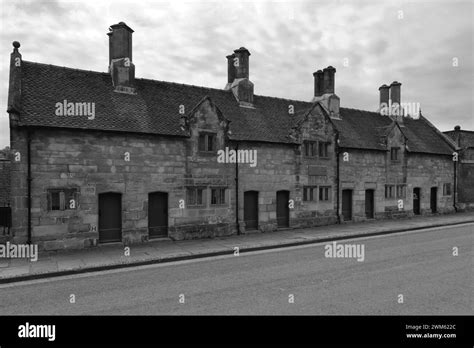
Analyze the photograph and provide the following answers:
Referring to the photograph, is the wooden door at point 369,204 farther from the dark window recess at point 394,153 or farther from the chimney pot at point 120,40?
the chimney pot at point 120,40

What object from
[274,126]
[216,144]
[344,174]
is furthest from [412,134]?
[216,144]

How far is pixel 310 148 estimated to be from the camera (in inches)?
805

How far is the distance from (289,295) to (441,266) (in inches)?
244

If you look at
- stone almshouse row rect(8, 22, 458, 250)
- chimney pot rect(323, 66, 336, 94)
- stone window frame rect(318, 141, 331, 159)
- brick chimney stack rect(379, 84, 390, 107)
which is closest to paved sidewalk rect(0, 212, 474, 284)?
stone almshouse row rect(8, 22, 458, 250)

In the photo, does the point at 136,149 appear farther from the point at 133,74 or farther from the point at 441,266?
the point at 441,266

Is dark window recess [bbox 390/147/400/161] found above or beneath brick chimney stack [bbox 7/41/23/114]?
beneath

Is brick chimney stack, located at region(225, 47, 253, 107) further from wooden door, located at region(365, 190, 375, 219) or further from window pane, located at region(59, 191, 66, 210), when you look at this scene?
window pane, located at region(59, 191, 66, 210)

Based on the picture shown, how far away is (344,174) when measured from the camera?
21.8m

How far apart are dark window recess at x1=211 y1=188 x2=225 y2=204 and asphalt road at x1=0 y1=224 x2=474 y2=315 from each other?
4.70 m

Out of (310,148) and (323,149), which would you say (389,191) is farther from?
(310,148)

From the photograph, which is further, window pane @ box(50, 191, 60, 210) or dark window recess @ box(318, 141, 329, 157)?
dark window recess @ box(318, 141, 329, 157)

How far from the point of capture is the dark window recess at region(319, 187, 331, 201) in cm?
2086

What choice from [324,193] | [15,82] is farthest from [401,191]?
[15,82]

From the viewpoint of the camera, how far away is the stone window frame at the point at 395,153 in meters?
24.5
